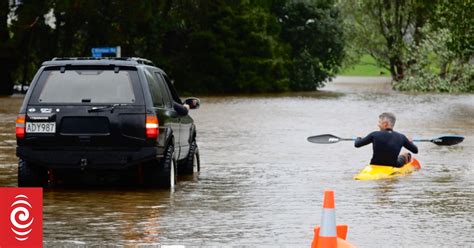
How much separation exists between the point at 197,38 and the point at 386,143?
49.7m

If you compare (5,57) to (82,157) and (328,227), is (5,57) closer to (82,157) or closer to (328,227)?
(82,157)

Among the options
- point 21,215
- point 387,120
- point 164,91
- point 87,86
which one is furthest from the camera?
point 387,120

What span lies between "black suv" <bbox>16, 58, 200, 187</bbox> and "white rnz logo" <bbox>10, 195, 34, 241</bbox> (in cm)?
730

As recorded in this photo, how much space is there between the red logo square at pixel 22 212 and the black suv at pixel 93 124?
724 cm

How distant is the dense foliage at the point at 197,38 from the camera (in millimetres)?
58438

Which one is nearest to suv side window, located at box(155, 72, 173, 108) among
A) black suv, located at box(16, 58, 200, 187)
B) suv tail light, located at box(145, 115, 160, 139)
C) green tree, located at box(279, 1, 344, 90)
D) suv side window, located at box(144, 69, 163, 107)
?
suv side window, located at box(144, 69, 163, 107)

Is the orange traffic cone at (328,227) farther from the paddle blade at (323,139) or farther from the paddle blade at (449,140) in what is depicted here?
Result: the paddle blade at (449,140)

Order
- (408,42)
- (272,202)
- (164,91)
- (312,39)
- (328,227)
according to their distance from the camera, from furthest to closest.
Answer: (312,39), (408,42), (164,91), (272,202), (328,227)

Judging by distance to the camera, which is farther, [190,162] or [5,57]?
[5,57]

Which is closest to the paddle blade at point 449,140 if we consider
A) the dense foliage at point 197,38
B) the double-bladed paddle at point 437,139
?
the double-bladed paddle at point 437,139

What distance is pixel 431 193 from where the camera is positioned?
15.2 m

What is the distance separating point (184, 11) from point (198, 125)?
32186 millimetres

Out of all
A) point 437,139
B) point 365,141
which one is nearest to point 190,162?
point 365,141

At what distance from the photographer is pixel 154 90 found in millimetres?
15672
